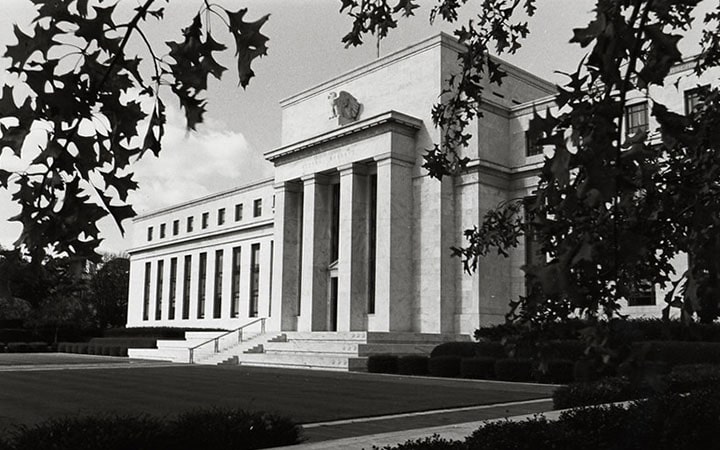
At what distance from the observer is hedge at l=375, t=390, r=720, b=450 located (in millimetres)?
8352

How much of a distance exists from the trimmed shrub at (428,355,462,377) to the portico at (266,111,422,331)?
29.1 ft

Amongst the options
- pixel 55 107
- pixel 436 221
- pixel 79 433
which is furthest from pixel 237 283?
pixel 55 107

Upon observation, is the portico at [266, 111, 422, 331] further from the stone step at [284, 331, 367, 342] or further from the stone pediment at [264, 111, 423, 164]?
the stone step at [284, 331, 367, 342]

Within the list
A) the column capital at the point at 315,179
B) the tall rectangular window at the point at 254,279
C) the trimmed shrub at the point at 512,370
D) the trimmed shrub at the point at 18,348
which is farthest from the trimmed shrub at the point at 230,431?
the trimmed shrub at the point at 18,348

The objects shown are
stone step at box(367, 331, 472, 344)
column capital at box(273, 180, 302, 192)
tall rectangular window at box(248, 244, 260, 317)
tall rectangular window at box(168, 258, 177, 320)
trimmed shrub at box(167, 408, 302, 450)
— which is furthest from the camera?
tall rectangular window at box(168, 258, 177, 320)

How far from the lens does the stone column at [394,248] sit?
38.4m

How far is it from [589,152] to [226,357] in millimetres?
40218

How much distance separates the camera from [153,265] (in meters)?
77.0

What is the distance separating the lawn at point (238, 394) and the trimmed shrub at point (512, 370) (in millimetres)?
1529

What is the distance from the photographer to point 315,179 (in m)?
44.2

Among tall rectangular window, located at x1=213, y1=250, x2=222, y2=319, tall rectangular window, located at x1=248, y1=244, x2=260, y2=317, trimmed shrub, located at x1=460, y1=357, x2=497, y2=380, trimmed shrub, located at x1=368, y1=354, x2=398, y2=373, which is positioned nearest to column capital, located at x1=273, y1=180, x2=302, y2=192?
tall rectangular window, located at x1=248, y1=244, x2=260, y2=317

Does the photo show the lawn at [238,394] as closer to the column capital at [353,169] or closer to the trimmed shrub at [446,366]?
the trimmed shrub at [446,366]

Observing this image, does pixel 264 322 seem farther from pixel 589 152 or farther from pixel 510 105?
pixel 589 152

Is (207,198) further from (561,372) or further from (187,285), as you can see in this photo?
(561,372)
